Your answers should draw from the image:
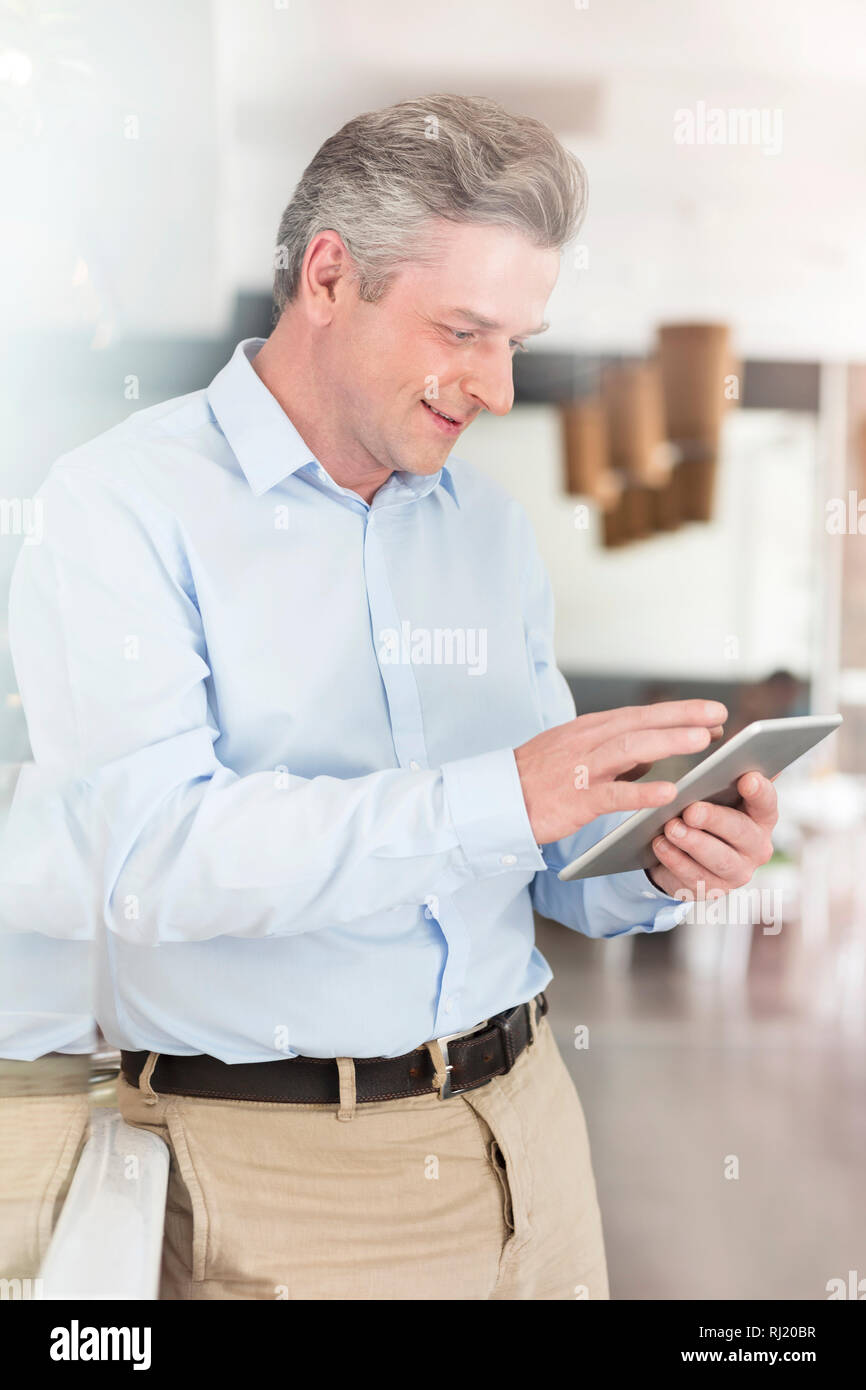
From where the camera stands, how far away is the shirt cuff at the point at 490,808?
0.82 metres

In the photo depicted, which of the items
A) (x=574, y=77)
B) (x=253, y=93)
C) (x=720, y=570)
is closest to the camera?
(x=253, y=93)

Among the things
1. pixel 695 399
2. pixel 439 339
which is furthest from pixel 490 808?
pixel 695 399

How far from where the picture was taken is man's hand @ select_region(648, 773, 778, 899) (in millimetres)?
907

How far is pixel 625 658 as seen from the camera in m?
3.95

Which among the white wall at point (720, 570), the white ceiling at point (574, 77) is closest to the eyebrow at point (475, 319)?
the white ceiling at point (574, 77)

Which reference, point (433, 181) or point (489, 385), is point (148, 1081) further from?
point (433, 181)

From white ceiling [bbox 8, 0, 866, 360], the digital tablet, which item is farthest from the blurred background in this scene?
the digital tablet

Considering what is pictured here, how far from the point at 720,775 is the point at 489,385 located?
0.38 metres

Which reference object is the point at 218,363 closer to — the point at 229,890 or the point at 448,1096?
the point at 229,890

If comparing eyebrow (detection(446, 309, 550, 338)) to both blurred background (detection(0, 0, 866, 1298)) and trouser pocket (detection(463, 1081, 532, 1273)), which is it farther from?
trouser pocket (detection(463, 1081, 532, 1273))

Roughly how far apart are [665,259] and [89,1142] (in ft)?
9.98

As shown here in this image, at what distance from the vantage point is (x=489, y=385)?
98 centimetres

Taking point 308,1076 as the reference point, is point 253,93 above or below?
above
